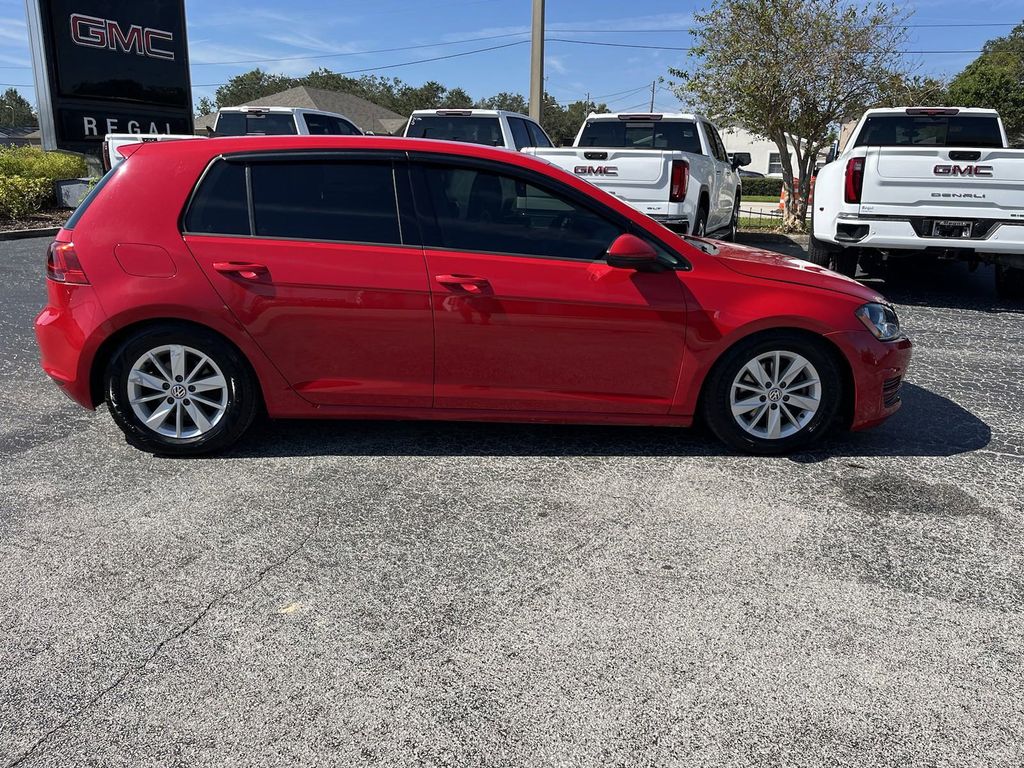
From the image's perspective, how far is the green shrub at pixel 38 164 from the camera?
59.4ft

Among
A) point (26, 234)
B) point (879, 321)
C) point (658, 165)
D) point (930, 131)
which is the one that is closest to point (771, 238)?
point (930, 131)

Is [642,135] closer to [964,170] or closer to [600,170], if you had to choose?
[600,170]

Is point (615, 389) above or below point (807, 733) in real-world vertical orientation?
above

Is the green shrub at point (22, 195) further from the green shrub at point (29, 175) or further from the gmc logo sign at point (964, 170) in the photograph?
the gmc logo sign at point (964, 170)

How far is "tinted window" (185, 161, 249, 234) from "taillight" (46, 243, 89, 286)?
594 mm

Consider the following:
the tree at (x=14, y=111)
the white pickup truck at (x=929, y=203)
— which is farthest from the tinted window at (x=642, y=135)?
the tree at (x=14, y=111)

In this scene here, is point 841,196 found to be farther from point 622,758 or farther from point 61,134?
point 61,134

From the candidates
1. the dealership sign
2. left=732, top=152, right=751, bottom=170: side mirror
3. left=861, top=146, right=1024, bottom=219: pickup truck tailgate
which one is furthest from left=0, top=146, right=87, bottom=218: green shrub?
left=861, top=146, right=1024, bottom=219: pickup truck tailgate

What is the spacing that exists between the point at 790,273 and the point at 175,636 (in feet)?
11.5

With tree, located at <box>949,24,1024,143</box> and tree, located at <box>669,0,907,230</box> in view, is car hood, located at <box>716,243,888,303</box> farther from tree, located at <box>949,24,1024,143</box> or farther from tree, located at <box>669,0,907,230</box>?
tree, located at <box>949,24,1024,143</box>

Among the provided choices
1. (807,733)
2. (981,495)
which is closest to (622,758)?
(807,733)

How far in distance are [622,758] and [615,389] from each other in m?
2.34

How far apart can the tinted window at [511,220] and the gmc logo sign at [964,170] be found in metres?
5.44

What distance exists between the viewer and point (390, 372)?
171 inches
